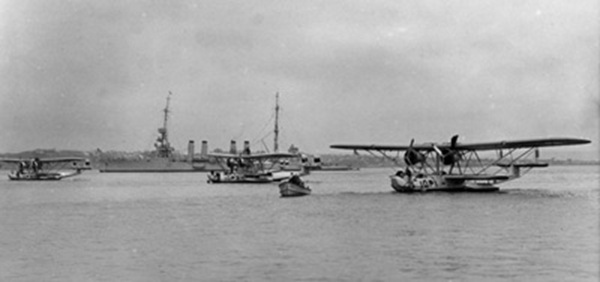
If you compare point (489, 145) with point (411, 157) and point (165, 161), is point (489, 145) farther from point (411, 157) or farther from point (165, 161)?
point (165, 161)

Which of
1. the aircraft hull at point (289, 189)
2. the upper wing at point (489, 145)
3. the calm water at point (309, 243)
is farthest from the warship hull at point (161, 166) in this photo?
the calm water at point (309, 243)

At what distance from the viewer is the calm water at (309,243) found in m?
19.7

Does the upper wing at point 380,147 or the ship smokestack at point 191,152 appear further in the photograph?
the ship smokestack at point 191,152

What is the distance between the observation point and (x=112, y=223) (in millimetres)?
36094

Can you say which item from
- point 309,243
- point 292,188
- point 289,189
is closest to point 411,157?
point 292,188

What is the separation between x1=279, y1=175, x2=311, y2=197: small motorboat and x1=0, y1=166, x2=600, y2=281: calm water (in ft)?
45.3

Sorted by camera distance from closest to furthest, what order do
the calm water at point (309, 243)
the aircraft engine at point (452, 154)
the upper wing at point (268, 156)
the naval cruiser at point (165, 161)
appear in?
the calm water at point (309, 243) → the aircraft engine at point (452, 154) → the upper wing at point (268, 156) → the naval cruiser at point (165, 161)

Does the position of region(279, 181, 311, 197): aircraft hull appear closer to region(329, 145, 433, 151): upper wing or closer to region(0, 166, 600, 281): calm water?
region(329, 145, 433, 151): upper wing

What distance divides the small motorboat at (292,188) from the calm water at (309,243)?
45.3 feet

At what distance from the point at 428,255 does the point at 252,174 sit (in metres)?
67.3

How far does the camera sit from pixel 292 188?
59.2 meters

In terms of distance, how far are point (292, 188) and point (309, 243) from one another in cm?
3311

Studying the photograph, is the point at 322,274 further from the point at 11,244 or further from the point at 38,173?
the point at 38,173

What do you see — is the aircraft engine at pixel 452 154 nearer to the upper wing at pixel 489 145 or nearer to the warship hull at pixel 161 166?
the upper wing at pixel 489 145
